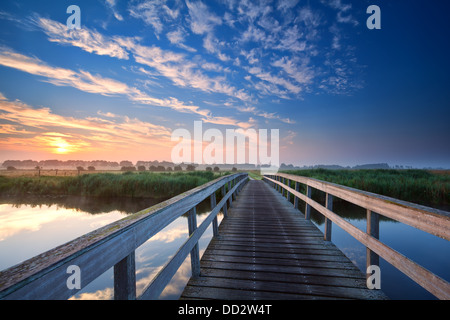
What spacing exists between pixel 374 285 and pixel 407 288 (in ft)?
9.82

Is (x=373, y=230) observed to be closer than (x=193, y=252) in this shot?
Yes

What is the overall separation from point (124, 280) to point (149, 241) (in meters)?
6.68

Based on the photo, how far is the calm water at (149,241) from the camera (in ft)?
15.0

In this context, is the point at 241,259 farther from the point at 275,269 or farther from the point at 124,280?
the point at 124,280

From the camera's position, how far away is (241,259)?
3.41 metres

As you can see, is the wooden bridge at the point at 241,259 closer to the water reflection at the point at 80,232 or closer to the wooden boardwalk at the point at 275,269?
the wooden boardwalk at the point at 275,269

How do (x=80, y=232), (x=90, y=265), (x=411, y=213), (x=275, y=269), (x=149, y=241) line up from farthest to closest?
(x=80, y=232)
(x=149, y=241)
(x=275, y=269)
(x=411, y=213)
(x=90, y=265)

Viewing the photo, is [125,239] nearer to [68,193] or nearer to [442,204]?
[442,204]

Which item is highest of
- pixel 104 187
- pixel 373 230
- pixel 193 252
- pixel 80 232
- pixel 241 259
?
pixel 373 230

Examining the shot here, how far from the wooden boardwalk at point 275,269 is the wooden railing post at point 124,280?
51.8 inches

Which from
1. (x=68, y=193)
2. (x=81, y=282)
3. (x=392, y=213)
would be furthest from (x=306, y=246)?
(x=68, y=193)

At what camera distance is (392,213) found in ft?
6.71

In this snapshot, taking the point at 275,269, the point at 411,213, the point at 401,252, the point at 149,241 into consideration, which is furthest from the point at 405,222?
the point at 149,241

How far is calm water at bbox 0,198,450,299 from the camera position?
15.0 feet
